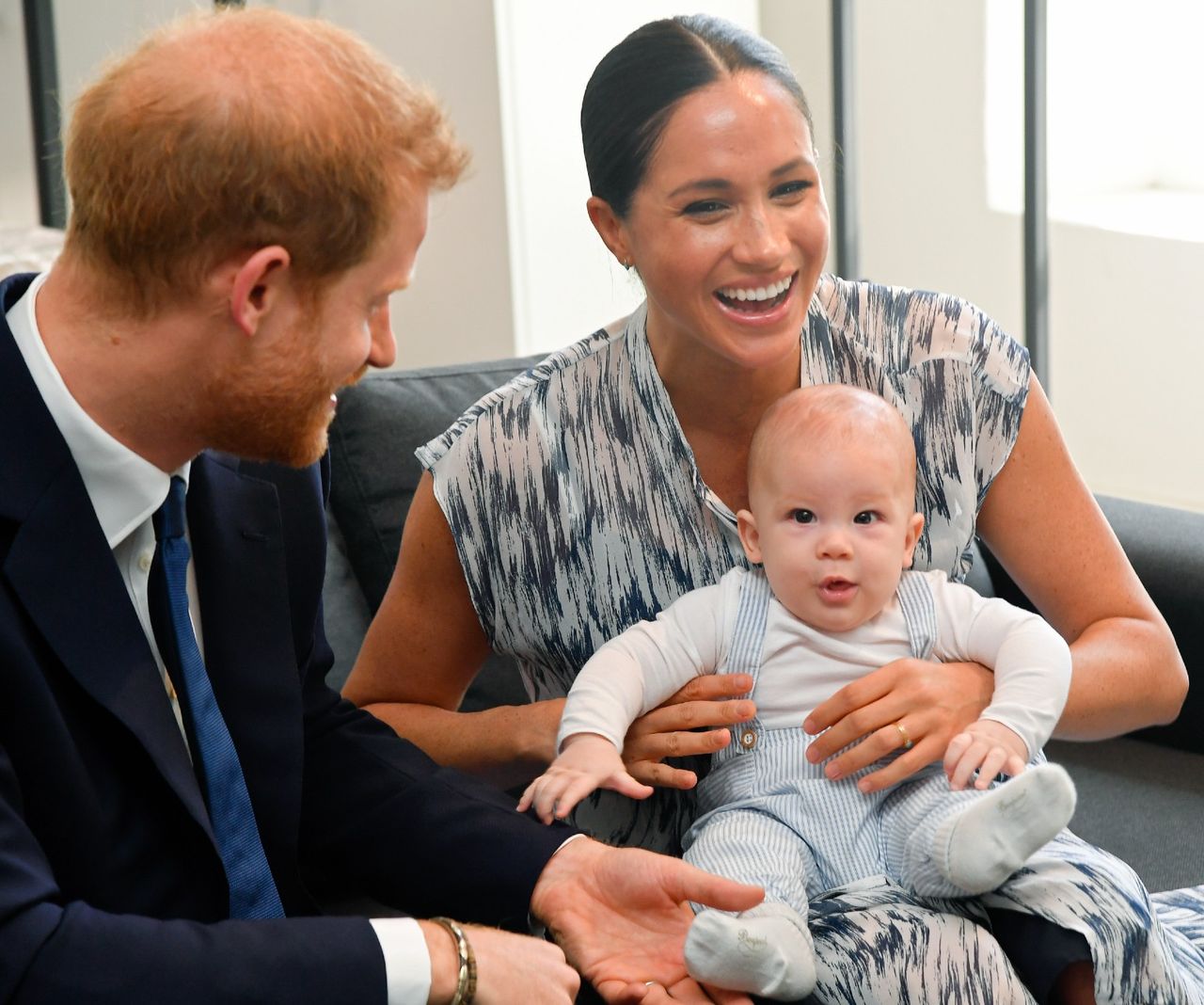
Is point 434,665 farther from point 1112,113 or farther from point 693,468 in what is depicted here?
point 1112,113

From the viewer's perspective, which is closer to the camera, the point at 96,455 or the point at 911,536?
the point at 96,455

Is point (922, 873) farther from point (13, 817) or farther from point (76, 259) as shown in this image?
point (76, 259)

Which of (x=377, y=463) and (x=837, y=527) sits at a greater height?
(x=837, y=527)

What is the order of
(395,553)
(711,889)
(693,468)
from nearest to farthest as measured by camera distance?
(711,889), (693,468), (395,553)

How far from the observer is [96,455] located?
1.37m

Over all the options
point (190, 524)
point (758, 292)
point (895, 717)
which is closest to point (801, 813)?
point (895, 717)

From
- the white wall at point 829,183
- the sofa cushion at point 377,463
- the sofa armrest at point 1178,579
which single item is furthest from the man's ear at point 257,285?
the white wall at point 829,183

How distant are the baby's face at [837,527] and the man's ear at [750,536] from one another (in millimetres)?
42

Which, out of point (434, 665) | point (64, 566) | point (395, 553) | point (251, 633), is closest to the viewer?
point (64, 566)

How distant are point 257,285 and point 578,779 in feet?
1.94

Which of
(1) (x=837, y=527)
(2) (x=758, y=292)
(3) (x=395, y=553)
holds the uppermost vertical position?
(2) (x=758, y=292)

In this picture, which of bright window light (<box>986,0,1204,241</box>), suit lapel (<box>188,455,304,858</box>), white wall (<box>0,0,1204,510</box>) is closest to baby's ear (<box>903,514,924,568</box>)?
suit lapel (<box>188,455,304,858</box>)

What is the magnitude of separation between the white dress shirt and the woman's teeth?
654 millimetres

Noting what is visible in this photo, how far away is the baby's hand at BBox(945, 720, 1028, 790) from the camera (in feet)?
4.99
